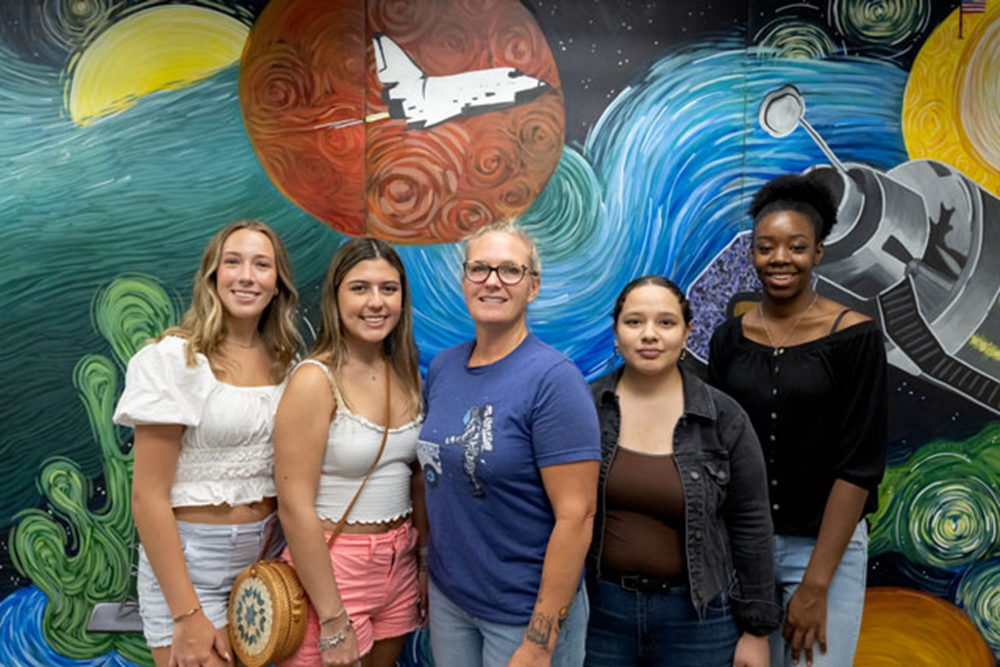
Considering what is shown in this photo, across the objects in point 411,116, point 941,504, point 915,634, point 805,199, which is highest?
point 411,116

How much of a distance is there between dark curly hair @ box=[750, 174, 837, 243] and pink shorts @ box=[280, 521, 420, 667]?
1.44 metres

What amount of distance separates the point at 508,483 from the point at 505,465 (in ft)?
0.15

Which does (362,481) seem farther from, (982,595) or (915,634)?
(982,595)

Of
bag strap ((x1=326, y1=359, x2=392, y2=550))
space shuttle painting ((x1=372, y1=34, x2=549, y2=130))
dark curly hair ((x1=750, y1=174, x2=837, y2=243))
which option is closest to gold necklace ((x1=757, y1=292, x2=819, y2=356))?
dark curly hair ((x1=750, y1=174, x2=837, y2=243))

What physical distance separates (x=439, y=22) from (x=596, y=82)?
25.3 inches

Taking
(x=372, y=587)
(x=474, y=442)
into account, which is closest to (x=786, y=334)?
(x=474, y=442)

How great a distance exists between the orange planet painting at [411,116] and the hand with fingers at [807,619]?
1594 mm

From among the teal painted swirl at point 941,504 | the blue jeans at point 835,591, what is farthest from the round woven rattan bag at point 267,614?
the teal painted swirl at point 941,504

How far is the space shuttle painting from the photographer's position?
2.41 meters

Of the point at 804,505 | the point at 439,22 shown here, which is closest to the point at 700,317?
the point at 804,505

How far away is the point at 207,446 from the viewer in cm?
159

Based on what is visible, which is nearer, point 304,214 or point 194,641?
point 194,641

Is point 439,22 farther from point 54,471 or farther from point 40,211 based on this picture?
point 54,471

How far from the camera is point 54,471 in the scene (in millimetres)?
Result: 2320
